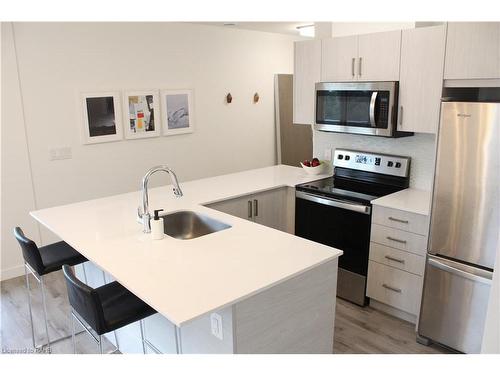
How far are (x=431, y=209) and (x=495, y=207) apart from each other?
0.37 meters

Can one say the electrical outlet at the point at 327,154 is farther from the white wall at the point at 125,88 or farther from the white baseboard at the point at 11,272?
the white baseboard at the point at 11,272

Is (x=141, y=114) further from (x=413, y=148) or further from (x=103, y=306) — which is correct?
(x=103, y=306)

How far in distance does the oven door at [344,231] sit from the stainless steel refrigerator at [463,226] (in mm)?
525

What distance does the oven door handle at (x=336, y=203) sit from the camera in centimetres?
301

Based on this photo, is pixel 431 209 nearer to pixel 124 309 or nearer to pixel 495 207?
pixel 495 207

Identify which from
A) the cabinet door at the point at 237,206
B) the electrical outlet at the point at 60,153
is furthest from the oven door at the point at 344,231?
the electrical outlet at the point at 60,153

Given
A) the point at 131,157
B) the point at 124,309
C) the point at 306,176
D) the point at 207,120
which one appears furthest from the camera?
the point at 207,120

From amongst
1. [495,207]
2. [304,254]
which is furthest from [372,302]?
[304,254]

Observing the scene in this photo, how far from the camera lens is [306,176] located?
3744 millimetres

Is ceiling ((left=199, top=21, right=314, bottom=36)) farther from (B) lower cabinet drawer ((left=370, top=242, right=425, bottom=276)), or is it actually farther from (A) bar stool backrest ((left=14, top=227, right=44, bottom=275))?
(A) bar stool backrest ((left=14, top=227, right=44, bottom=275))

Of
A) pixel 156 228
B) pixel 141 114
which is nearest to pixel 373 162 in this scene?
pixel 156 228

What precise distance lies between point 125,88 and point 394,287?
3.19 m

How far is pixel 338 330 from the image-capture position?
2932 mm

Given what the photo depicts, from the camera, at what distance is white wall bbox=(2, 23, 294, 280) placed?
3781 mm
